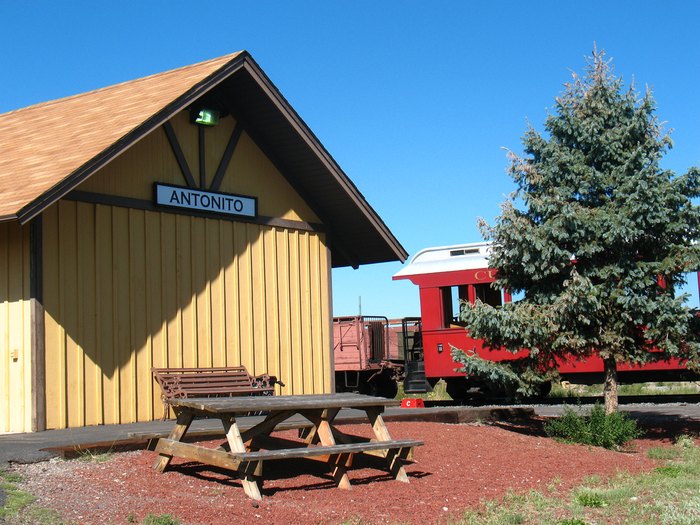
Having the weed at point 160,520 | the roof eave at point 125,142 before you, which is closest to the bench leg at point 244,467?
the weed at point 160,520

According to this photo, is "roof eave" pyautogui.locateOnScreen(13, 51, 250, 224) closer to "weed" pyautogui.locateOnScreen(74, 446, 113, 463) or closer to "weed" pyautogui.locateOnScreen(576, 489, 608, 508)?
"weed" pyautogui.locateOnScreen(74, 446, 113, 463)

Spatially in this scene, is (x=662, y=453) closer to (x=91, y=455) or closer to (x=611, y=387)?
(x=611, y=387)

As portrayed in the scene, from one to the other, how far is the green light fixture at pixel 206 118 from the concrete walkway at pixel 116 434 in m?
4.53

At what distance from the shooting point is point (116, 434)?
35.4ft

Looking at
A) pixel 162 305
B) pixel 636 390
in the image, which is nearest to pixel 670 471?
pixel 162 305

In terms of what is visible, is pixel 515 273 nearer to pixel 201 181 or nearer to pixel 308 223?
pixel 308 223

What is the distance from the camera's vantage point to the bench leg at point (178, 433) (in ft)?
29.8

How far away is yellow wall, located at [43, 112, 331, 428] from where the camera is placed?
12.3m

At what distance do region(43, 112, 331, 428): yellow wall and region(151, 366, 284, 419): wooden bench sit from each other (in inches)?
7.6

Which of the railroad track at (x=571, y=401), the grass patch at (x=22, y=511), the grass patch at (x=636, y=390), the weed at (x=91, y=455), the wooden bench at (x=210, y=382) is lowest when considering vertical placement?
the grass patch at (x=636, y=390)

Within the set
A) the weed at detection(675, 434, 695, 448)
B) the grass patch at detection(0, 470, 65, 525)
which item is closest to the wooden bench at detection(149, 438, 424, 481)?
the grass patch at detection(0, 470, 65, 525)

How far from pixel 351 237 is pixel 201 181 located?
11.6ft

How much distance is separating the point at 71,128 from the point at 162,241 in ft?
7.58

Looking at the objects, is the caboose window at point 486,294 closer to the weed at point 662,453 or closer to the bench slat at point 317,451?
the weed at point 662,453
